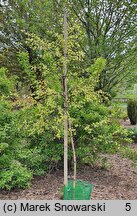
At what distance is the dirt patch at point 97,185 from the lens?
4.35 meters

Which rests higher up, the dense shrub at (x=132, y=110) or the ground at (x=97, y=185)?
the dense shrub at (x=132, y=110)

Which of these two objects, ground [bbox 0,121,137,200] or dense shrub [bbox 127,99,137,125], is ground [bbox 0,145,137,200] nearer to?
ground [bbox 0,121,137,200]

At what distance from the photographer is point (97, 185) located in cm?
501

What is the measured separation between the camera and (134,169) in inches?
252

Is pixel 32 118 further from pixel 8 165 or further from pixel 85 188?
pixel 85 188

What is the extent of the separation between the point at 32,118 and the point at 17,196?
1337 millimetres

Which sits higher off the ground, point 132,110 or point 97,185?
point 132,110

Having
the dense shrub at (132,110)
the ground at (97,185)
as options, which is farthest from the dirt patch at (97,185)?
the dense shrub at (132,110)

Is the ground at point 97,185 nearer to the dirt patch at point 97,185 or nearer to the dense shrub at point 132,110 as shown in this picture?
the dirt patch at point 97,185

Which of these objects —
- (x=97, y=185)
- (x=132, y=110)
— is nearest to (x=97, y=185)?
(x=97, y=185)

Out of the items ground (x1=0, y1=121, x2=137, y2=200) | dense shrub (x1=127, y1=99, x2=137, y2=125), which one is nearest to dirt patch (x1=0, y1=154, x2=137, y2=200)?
ground (x1=0, y1=121, x2=137, y2=200)

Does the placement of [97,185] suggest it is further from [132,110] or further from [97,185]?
[132,110]

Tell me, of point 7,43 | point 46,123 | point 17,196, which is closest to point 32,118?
point 46,123

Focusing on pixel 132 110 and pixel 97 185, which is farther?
pixel 132 110
